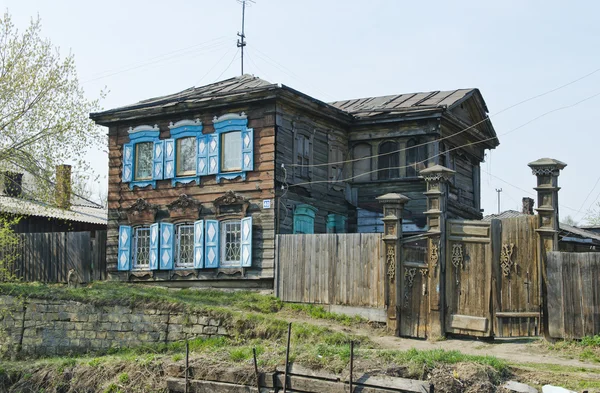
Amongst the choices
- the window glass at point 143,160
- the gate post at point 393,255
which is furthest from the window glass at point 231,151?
the gate post at point 393,255

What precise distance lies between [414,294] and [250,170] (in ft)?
25.4

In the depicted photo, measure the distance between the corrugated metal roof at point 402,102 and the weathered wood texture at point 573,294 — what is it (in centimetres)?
1002

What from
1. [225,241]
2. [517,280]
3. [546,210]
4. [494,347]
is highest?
[546,210]

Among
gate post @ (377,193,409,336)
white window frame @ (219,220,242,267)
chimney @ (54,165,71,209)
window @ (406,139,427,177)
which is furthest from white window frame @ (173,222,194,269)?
gate post @ (377,193,409,336)

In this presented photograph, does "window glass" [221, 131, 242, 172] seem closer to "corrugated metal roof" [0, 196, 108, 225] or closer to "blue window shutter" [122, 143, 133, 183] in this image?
"blue window shutter" [122, 143, 133, 183]

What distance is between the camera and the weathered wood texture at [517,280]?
509 inches

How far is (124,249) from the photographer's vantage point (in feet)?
73.8

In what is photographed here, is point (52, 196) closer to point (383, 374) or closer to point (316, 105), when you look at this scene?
point (316, 105)

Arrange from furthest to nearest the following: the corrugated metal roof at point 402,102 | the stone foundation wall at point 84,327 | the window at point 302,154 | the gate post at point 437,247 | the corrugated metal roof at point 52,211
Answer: the corrugated metal roof at point 402,102
the corrugated metal roof at point 52,211
the window at point 302,154
the stone foundation wall at point 84,327
the gate post at point 437,247

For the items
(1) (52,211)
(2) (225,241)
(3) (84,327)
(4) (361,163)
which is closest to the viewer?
(3) (84,327)

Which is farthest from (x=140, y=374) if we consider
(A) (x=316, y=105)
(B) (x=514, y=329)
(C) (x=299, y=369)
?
(A) (x=316, y=105)

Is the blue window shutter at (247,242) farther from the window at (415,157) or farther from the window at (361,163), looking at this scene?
the window at (415,157)

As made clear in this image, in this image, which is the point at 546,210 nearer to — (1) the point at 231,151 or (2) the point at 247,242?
(2) the point at 247,242

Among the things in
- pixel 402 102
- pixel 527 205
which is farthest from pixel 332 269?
pixel 527 205
